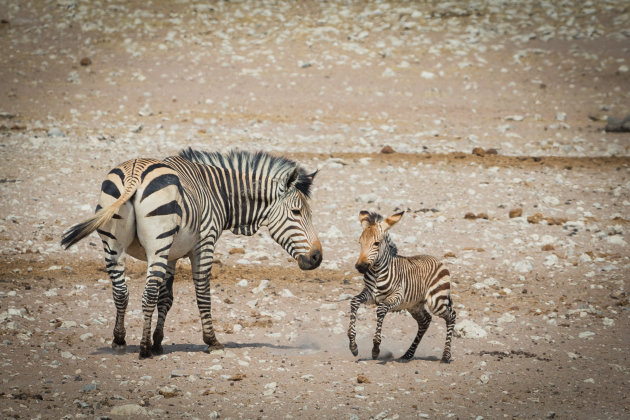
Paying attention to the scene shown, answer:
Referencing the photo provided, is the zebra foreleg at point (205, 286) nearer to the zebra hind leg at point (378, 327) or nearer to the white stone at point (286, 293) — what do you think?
the zebra hind leg at point (378, 327)

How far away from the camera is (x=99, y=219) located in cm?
716

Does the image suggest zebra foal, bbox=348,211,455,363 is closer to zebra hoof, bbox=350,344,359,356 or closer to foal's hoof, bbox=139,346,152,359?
zebra hoof, bbox=350,344,359,356

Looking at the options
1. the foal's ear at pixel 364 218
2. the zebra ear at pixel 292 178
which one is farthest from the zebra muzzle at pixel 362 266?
the zebra ear at pixel 292 178

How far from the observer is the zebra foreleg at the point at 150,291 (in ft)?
24.6

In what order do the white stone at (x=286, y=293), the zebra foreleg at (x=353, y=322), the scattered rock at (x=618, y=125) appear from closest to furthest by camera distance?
the zebra foreleg at (x=353, y=322) → the white stone at (x=286, y=293) → the scattered rock at (x=618, y=125)

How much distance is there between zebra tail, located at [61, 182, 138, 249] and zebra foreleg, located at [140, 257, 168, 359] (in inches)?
24.4

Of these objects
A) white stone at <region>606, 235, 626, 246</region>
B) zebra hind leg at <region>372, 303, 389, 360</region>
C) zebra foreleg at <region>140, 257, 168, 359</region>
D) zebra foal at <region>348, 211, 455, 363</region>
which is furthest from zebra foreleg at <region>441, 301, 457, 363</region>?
white stone at <region>606, 235, 626, 246</region>

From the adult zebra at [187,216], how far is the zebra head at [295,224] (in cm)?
1

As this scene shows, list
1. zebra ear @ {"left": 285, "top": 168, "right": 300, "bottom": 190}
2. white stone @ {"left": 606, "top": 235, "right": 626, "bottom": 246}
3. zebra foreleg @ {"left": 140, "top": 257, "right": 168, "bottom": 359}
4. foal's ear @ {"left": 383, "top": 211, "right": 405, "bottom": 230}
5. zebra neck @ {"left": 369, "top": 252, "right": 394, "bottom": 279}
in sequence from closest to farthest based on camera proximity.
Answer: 1. zebra foreleg @ {"left": 140, "top": 257, "right": 168, "bottom": 359}
2. zebra neck @ {"left": 369, "top": 252, "right": 394, "bottom": 279}
3. foal's ear @ {"left": 383, "top": 211, "right": 405, "bottom": 230}
4. zebra ear @ {"left": 285, "top": 168, "right": 300, "bottom": 190}
5. white stone @ {"left": 606, "top": 235, "right": 626, "bottom": 246}

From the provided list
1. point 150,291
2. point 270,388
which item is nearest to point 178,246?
point 150,291

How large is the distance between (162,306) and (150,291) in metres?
0.68

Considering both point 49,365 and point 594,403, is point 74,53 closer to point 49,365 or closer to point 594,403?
point 49,365

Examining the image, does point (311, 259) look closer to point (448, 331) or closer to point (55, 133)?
point (448, 331)

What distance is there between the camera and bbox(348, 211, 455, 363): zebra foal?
322 inches
